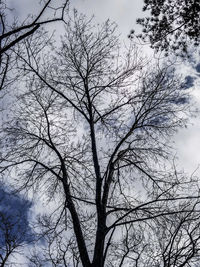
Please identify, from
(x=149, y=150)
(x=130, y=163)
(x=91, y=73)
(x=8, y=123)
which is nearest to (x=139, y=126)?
(x=149, y=150)

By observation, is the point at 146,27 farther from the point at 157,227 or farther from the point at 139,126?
the point at 157,227

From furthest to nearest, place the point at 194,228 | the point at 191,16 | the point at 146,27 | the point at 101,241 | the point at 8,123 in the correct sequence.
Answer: the point at 8,123 → the point at 146,27 → the point at 191,16 → the point at 194,228 → the point at 101,241

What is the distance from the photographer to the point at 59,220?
22.1 ft

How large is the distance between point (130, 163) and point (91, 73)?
341 cm

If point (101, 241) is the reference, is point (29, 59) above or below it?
above

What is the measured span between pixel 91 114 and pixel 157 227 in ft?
12.5

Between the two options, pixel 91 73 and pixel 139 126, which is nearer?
pixel 139 126

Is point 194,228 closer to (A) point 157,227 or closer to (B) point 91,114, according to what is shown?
(A) point 157,227

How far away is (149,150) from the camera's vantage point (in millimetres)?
7578

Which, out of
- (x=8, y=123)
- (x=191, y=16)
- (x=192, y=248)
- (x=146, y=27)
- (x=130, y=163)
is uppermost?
(x=146, y=27)

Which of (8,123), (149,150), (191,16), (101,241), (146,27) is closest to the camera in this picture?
(101,241)

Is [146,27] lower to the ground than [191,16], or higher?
higher

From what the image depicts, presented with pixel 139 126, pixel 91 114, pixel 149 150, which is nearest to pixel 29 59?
pixel 91 114

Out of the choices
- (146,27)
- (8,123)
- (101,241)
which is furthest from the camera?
(8,123)
